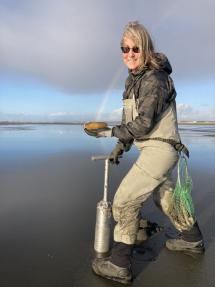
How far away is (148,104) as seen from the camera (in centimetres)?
309

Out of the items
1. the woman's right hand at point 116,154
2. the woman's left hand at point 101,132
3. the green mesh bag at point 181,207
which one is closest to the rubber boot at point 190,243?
the green mesh bag at point 181,207

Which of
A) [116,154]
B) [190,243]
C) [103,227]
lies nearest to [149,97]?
[116,154]

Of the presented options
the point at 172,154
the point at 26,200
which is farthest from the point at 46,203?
the point at 172,154

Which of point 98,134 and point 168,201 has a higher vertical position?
point 98,134

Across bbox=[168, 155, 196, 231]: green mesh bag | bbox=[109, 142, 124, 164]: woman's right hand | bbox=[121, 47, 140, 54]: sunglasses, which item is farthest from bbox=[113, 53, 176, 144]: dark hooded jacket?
bbox=[168, 155, 196, 231]: green mesh bag

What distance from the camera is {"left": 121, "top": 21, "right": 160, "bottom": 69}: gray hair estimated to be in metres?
3.29

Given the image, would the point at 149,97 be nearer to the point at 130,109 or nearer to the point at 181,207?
the point at 130,109

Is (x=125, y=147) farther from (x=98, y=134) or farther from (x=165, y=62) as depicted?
(x=165, y=62)

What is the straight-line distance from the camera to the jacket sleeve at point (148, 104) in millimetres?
3096

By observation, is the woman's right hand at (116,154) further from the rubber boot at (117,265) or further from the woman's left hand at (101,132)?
the rubber boot at (117,265)

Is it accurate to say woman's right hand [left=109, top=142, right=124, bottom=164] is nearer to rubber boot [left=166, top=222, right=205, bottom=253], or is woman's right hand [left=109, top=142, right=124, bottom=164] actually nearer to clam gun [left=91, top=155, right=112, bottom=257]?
clam gun [left=91, top=155, right=112, bottom=257]

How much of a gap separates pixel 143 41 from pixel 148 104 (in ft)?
2.09

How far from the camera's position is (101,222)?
11.6ft

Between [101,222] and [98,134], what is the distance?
88 cm
